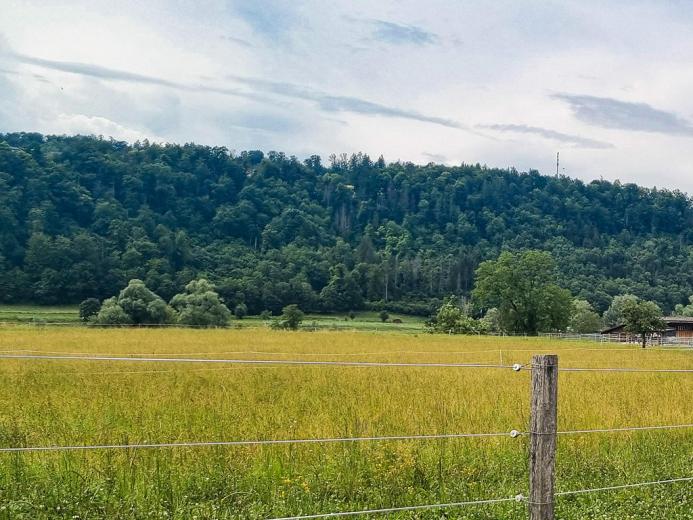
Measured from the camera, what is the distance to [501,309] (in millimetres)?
85562

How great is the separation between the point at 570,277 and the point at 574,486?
163 meters

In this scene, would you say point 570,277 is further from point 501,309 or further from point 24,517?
point 24,517

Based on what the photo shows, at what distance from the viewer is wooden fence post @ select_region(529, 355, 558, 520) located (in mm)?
5859

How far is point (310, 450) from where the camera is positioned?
30.5 feet

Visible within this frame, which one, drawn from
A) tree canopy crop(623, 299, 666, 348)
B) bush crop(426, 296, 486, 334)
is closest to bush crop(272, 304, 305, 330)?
bush crop(426, 296, 486, 334)

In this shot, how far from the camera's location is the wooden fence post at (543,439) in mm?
5859

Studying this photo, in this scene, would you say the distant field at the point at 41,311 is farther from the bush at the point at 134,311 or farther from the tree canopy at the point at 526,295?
the tree canopy at the point at 526,295

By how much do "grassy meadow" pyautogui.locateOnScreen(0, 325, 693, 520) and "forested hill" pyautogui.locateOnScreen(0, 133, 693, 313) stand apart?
98.2 m

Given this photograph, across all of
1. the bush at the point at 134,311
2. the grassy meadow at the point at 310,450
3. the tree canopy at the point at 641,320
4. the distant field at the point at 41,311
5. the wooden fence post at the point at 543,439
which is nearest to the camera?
the wooden fence post at the point at 543,439

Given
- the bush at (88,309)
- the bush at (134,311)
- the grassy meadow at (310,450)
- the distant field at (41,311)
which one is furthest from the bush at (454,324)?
the grassy meadow at (310,450)

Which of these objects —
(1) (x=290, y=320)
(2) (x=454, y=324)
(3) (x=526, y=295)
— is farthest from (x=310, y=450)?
(3) (x=526, y=295)

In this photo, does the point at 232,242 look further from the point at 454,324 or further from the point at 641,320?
the point at 641,320

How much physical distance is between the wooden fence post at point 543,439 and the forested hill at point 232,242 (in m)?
107

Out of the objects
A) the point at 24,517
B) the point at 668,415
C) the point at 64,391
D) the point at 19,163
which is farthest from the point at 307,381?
the point at 19,163
